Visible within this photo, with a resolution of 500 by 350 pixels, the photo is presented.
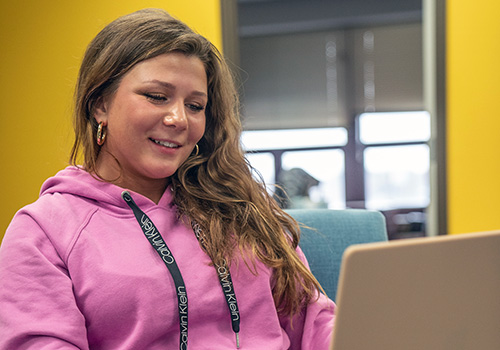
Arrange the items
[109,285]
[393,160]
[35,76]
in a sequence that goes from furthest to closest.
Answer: [393,160] → [35,76] → [109,285]

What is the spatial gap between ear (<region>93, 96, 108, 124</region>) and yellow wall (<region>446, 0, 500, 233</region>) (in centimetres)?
180

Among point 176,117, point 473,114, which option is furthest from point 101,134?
point 473,114

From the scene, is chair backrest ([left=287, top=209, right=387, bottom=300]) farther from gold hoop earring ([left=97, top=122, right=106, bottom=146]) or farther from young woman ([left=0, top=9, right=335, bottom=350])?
gold hoop earring ([left=97, top=122, right=106, bottom=146])

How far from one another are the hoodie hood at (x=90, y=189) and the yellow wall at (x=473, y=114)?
178cm

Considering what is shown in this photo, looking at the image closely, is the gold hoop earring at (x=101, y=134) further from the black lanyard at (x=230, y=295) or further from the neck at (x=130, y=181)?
the black lanyard at (x=230, y=295)

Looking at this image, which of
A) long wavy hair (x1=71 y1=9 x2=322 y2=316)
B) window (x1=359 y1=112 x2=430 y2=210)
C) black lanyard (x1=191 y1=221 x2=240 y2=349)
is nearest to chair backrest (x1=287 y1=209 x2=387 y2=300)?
long wavy hair (x1=71 y1=9 x2=322 y2=316)

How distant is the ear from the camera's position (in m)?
1.05

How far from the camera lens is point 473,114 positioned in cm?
238

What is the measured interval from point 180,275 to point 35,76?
1.74m

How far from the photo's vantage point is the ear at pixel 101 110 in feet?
3.45

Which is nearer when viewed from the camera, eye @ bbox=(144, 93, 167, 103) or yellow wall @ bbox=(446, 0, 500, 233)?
eye @ bbox=(144, 93, 167, 103)

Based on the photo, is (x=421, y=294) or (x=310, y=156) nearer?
(x=421, y=294)

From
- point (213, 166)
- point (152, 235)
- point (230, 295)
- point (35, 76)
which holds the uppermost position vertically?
point (35, 76)

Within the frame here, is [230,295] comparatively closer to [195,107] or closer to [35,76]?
[195,107]
